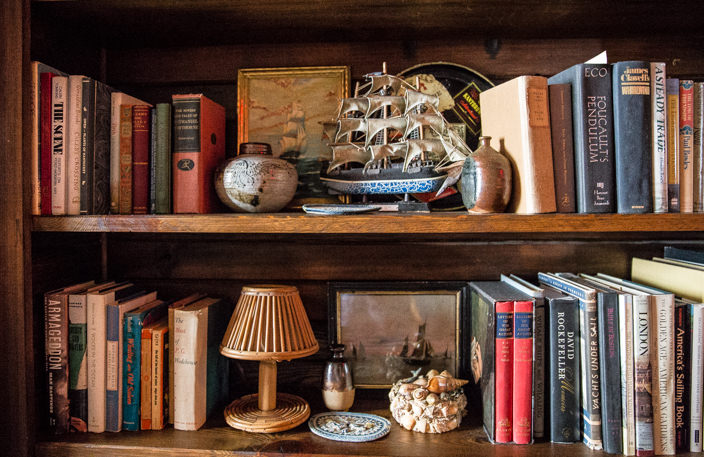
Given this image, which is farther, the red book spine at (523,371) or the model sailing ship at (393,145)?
the model sailing ship at (393,145)

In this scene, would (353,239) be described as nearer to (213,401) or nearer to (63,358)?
(213,401)

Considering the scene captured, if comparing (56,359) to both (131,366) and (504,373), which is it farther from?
(504,373)

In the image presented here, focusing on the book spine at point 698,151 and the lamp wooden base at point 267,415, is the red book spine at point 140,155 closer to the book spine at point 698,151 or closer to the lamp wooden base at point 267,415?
the lamp wooden base at point 267,415

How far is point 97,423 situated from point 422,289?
0.73 meters

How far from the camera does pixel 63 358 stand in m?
0.96

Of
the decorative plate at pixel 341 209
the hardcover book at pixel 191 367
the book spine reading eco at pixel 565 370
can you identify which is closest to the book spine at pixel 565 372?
the book spine reading eco at pixel 565 370

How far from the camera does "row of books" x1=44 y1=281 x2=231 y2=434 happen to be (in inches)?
37.6

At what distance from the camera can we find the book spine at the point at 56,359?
95 cm

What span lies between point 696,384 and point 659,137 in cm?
45

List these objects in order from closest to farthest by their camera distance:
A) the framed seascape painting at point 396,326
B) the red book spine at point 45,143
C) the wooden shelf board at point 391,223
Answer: the wooden shelf board at point 391,223
the red book spine at point 45,143
the framed seascape painting at point 396,326

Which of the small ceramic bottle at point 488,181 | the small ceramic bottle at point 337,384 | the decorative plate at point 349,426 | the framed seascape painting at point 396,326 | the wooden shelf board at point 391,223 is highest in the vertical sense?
the small ceramic bottle at point 488,181

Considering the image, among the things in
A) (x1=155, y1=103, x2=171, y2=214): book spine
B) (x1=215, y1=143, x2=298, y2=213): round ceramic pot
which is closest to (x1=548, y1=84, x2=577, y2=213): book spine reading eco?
(x1=215, y1=143, x2=298, y2=213): round ceramic pot

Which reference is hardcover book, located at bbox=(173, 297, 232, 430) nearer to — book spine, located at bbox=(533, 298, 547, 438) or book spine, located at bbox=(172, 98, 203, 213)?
book spine, located at bbox=(172, 98, 203, 213)

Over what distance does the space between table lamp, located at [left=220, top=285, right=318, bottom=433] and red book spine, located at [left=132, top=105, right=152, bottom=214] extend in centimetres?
29
